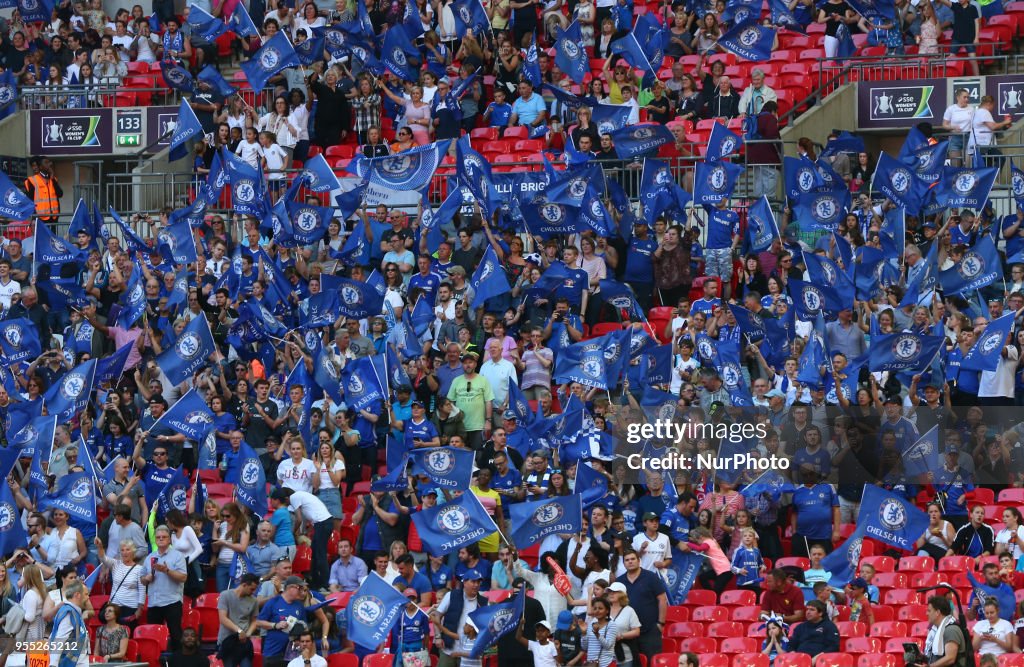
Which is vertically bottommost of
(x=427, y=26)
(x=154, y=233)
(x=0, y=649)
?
(x=0, y=649)

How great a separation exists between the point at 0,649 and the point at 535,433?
215 inches

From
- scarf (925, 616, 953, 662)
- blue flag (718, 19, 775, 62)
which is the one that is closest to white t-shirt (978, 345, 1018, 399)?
scarf (925, 616, 953, 662)

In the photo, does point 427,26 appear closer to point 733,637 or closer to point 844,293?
point 844,293

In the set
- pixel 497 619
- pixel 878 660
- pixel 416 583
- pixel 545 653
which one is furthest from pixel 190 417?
pixel 878 660

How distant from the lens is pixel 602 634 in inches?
827

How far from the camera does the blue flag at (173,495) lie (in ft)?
77.4

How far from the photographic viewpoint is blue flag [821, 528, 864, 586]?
71.2ft

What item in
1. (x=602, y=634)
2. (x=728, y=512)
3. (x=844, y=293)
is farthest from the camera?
(x=844, y=293)

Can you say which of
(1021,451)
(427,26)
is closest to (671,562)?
(1021,451)

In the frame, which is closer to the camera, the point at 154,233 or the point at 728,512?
the point at 728,512

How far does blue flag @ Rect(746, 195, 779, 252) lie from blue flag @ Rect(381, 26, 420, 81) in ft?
19.1

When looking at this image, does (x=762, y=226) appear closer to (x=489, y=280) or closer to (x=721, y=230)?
(x=721, y=230)

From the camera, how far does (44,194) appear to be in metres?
31.0

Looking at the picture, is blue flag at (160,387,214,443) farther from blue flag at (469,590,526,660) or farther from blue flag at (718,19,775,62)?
blue flag at (718,19,775,62)
